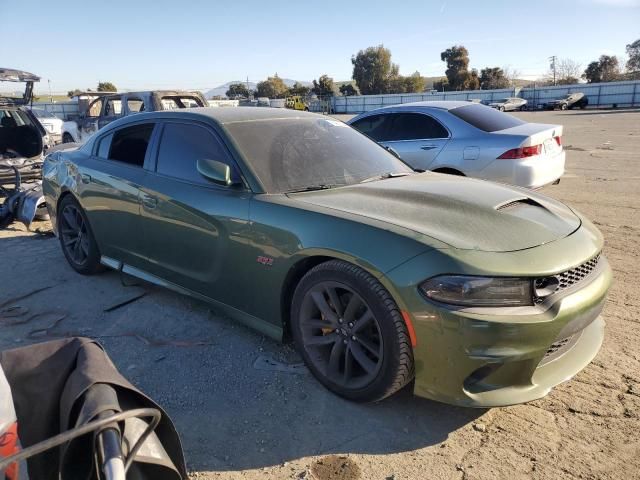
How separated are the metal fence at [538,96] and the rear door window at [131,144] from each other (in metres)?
40.9

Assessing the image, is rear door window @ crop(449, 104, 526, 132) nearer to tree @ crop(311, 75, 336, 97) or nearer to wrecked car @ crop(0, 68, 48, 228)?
wrecked car @ crop(0, 68, 48, 228)

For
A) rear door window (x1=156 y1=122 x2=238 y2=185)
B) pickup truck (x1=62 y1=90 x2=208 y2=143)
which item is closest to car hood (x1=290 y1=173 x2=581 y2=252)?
rear door window (x1=156 y1=122 x2=238 y2=185)

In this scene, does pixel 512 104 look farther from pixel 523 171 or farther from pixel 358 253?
pixel 358 253

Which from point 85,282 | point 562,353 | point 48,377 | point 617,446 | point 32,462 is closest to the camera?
point 32,462

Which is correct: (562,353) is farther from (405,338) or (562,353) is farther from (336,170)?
(336,170)

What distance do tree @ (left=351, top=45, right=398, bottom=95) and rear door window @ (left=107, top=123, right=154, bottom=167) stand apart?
90.4m

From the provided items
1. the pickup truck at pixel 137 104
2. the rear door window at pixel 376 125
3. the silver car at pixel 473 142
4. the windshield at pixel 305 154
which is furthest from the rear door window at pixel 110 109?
the windshield at pixel 305 154

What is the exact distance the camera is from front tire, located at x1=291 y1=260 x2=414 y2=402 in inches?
103

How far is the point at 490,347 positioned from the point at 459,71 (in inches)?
3418

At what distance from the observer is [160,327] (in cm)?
395

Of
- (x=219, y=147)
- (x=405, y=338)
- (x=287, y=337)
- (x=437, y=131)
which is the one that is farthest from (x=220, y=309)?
(x=437, y=131)

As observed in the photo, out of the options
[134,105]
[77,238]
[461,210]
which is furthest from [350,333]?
[134,105]

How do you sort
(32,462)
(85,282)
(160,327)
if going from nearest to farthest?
1. (32,462)
2. (160,327)
3. (85,282)

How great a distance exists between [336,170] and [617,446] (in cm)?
236
